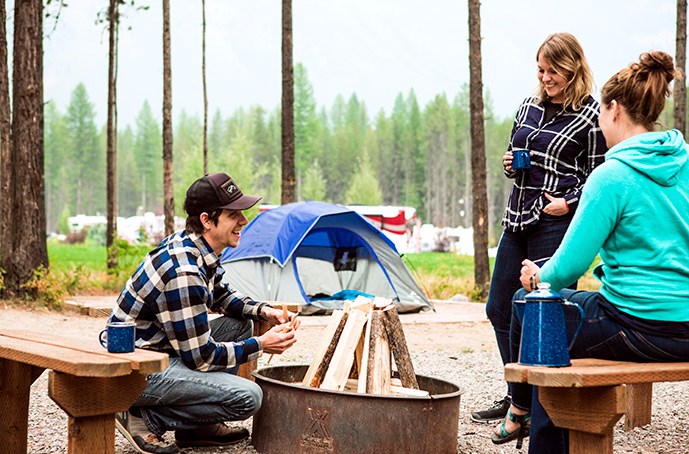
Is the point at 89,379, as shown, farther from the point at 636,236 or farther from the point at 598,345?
the point at 636,236

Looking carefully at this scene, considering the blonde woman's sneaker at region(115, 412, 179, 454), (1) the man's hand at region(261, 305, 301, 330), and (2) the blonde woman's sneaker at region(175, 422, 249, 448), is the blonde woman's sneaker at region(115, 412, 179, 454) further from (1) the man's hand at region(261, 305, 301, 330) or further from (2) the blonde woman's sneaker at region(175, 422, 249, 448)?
(1) the man's hand at region(261, 305, 301, 330)

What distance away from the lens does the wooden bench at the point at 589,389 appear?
8.39 feet

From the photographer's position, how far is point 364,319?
4207 mm

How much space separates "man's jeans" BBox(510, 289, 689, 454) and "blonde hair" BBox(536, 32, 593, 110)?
126cm

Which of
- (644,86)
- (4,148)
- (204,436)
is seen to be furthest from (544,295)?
(4,148)

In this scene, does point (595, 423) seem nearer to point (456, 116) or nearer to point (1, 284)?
A: point (1, 284)

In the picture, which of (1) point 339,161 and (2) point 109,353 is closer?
(2) point 109,353

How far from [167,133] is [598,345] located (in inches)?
558

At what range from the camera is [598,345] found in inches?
114

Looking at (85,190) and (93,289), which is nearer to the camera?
(93,289)

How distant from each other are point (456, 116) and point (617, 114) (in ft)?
255

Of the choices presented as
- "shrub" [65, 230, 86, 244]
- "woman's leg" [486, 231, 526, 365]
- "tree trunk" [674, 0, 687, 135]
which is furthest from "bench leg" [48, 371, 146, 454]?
"shrub" [65, 230, 86, 244]

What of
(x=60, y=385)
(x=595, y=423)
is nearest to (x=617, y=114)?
(x=595, y=423)

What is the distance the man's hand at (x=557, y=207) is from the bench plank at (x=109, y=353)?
76.1 inches
